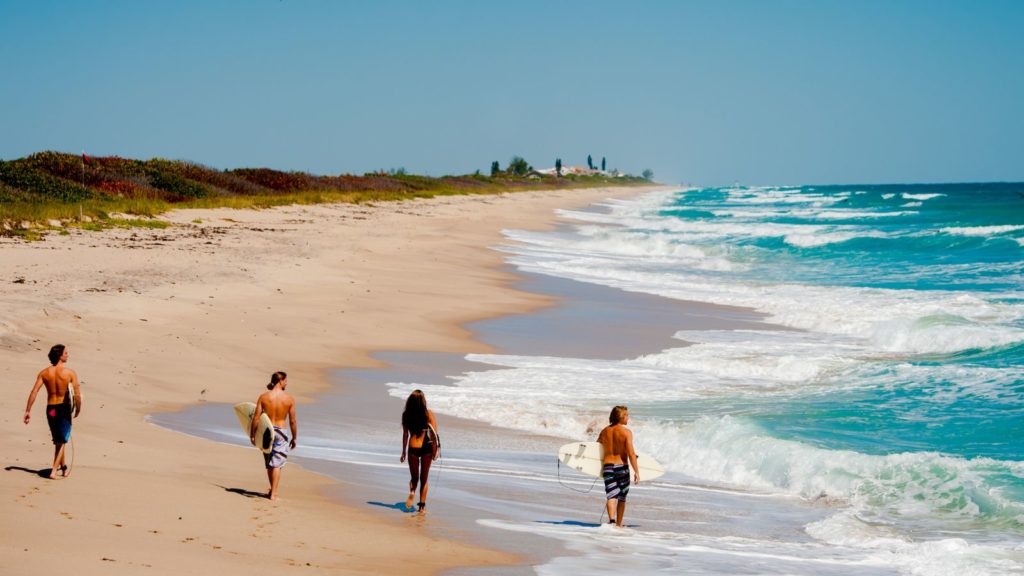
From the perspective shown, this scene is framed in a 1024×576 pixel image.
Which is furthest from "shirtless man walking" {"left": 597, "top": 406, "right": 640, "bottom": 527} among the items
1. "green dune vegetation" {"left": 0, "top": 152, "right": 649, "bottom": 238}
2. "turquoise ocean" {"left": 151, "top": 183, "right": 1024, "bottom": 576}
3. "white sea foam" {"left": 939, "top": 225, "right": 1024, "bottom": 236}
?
"white sea foam" {"left": 939, "top": 225, "right": 1024, "bottom": 236}

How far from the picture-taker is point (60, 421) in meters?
8.27

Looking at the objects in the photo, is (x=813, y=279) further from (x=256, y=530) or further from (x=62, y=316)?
(x=256, y=530)

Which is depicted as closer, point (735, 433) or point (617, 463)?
point (617, 463)

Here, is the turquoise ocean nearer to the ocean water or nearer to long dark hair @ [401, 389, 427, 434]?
the ocean water

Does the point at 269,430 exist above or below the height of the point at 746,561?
above

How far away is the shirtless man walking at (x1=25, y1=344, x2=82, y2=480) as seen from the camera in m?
8.19

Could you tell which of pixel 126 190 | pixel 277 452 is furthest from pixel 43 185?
pixel 277 452

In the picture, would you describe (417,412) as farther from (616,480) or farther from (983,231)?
(983,231)

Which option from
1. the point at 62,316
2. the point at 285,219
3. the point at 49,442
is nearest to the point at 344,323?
the point at 62,316

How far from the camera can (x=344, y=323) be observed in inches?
722

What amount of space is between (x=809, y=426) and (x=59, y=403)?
8.09 metres

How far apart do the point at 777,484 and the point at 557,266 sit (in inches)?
885

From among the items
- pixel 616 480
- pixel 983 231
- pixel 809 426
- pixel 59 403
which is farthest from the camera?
pixel 983 231

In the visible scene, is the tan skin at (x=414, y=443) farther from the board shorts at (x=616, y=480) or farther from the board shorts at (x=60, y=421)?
the board shorts at (x=60, y=421)
